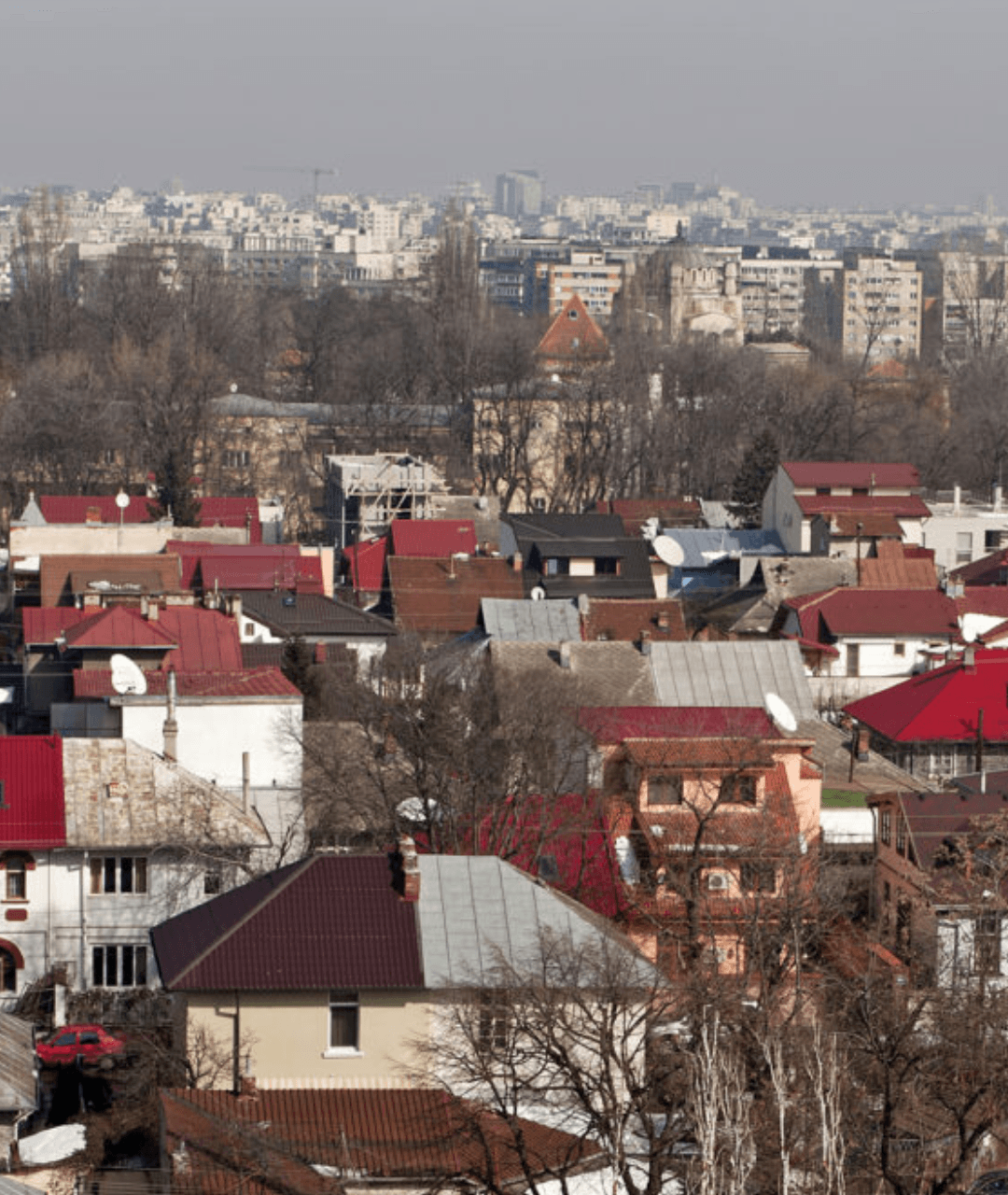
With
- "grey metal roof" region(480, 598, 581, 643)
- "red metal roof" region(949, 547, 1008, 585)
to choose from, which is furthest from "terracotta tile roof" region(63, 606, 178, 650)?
"red metal roof" region(949, 547, 1008, 585)

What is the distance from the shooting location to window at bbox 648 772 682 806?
20141 mm

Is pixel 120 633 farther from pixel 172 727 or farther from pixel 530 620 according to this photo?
pixel 530 620

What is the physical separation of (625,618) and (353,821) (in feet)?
32.8

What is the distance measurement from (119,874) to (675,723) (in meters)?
5.06

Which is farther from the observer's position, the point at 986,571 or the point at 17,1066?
the point at 986,571

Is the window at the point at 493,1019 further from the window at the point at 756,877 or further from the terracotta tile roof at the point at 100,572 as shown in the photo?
the terracotta tile roof at the point at 100,572

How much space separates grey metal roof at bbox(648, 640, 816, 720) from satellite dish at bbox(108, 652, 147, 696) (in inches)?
201

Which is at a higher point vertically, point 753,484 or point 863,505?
point 863,505

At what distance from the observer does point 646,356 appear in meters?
59.3

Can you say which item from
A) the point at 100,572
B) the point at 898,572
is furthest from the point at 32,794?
the point at 898,572

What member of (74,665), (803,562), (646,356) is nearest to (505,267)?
(646,356)

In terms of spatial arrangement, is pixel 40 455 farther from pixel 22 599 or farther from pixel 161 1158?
pixel 161 1158

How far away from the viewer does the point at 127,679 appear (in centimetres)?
2253

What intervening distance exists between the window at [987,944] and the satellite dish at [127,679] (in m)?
7.87
